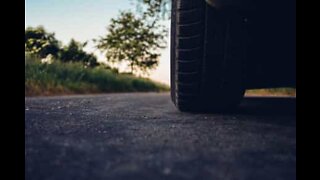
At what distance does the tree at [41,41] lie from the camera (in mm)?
6512

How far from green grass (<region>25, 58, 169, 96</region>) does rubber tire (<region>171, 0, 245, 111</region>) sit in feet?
8.94

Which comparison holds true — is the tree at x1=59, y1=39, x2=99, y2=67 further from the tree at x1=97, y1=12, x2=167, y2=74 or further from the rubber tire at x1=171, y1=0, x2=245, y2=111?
the rubber tire at x1=171, y1=0, x2=245, y2=111

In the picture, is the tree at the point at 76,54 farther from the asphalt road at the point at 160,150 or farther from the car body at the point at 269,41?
the asphalt road at the point at 160,150

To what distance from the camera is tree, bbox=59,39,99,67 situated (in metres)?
7.29

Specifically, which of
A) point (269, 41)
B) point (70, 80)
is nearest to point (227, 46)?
point (269, 41)

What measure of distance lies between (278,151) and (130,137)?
41 cm

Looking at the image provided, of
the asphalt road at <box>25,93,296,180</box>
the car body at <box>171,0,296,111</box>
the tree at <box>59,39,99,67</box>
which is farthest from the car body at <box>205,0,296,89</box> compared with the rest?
the tree at <box>59,39,99,67</box>

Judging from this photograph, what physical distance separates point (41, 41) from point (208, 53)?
6.04 m

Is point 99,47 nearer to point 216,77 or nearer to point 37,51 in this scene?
point 37,51

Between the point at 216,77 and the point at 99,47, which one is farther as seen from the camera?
the point at 99,47

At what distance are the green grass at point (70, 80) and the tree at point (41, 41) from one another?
40.9 inches

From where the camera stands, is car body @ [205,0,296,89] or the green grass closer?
car body @ [205,0,296,89]
